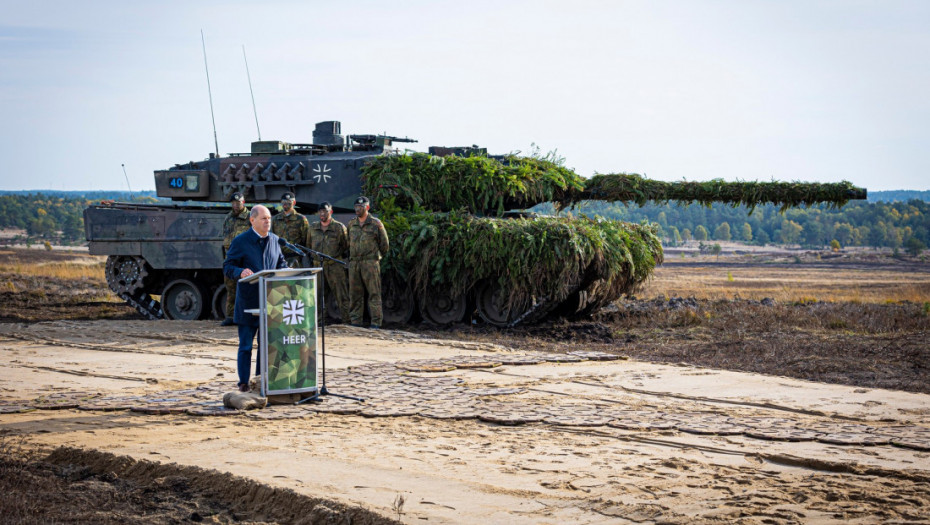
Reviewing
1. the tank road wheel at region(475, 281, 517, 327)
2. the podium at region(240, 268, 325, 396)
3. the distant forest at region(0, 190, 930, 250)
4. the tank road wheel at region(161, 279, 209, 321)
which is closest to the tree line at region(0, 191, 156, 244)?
the distant forest at region(0, 190, 930, 250)

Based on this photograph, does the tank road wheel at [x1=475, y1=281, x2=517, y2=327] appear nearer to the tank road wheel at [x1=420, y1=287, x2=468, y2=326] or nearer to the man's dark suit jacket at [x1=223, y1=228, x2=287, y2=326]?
the tank road wheel at [x1=420, y1=287, x2=468, y2=326]

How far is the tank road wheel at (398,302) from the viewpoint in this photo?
17.2 m

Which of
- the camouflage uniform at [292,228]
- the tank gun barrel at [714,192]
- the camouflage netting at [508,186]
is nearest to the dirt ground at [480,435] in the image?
the camouflage uniform at [292,228]

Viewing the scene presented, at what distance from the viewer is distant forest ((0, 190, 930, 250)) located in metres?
84.4

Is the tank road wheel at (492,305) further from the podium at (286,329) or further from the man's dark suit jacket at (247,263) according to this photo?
the podium at (286,329)

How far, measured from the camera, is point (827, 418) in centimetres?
804

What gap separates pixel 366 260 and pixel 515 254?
227 cm

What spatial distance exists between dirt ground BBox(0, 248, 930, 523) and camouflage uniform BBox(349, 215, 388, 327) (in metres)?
2.08

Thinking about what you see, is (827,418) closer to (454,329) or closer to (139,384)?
(139,384)

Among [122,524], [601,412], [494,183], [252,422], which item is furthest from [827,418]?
[494,183]

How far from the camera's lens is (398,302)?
681 inches

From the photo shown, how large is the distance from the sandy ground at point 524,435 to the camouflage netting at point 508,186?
5850 millimetres

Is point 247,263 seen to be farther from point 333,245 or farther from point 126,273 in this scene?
point 126,273

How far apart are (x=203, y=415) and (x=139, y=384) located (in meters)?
2.15
